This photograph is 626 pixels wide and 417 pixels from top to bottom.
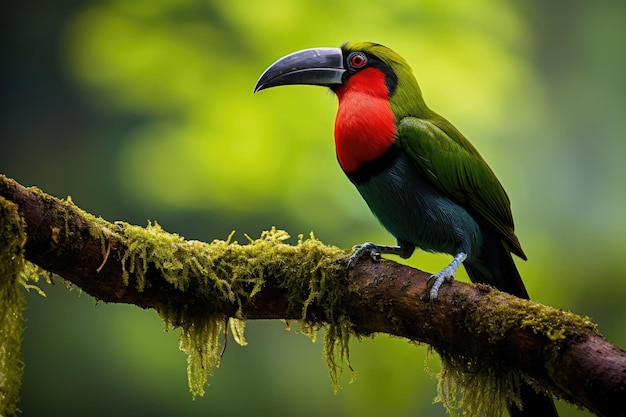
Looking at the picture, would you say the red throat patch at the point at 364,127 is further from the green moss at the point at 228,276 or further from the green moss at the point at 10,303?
the green moss at the point at 10,303

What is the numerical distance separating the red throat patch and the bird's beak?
0.19 meters

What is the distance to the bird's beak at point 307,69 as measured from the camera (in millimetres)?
3232

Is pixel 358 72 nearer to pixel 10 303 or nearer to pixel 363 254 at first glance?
pixel 363 254

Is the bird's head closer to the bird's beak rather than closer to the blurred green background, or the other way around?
the bird's beak

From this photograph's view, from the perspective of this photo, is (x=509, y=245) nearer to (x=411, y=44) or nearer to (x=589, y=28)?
(x=411, y=44)

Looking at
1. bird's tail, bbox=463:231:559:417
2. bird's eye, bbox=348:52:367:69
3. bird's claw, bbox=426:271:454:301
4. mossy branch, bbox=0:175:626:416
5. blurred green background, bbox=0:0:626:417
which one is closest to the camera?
mossy branch, bbox=0:175:626:416

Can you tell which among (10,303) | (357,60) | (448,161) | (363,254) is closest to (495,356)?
(363,254)

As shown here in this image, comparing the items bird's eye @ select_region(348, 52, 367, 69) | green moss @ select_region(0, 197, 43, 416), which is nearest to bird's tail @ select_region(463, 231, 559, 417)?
bird's eye @ select_region(348, 52, 367, 69)

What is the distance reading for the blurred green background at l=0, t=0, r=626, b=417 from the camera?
4.69 meters

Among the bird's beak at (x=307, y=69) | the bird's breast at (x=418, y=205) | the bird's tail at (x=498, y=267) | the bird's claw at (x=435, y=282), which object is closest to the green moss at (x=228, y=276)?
the bird's claw at (x=435, y=282)

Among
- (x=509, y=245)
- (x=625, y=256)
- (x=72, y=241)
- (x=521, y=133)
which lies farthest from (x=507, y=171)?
(x=72, y=241)

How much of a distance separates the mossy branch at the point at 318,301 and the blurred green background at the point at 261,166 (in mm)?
1965

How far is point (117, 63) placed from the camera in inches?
200

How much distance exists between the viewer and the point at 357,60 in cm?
321
